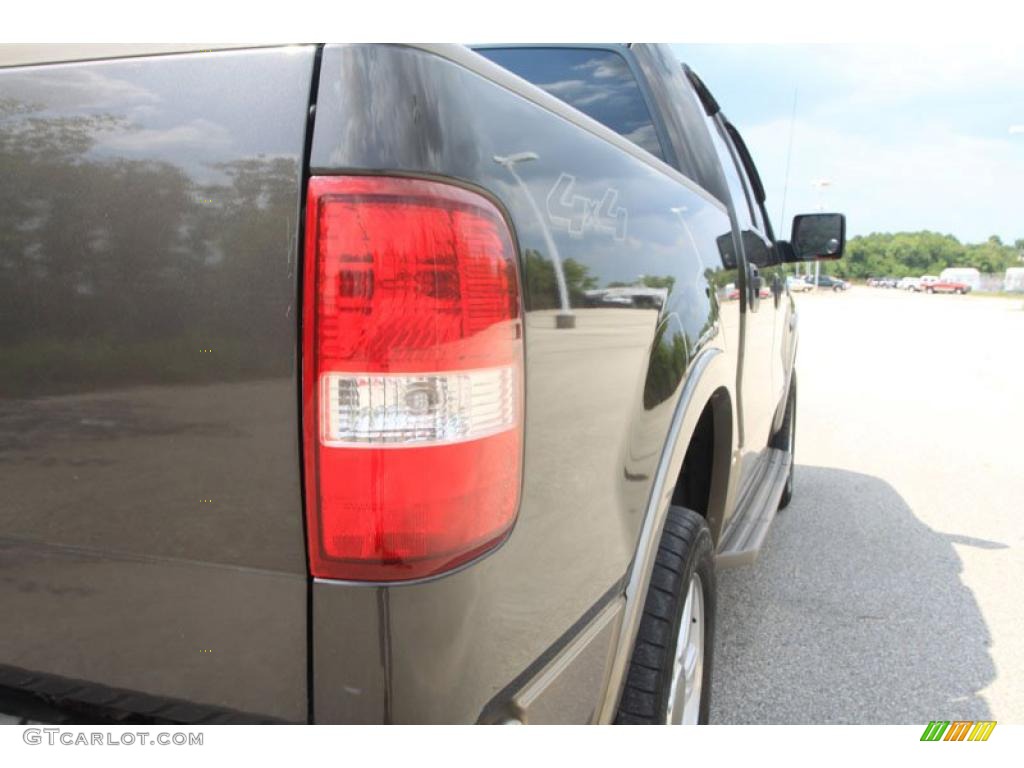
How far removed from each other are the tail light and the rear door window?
69.8 inches

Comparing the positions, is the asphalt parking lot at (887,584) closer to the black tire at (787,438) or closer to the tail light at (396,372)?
the black tire at (787,438)

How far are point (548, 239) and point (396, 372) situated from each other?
1.22ft

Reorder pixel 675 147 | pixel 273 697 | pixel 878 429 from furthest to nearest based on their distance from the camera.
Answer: pixel 878 429, pixel 675 147, pixel 273 697

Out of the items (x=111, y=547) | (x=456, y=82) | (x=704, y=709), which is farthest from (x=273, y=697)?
(x=704, y=709)

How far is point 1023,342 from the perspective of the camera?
56.1 ft

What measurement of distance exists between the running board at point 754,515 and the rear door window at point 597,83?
4.46 ft

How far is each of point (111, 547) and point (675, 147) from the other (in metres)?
2.18

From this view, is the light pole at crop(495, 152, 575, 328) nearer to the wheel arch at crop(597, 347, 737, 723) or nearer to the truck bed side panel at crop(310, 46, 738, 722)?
the truck bed side panel at crop(310, 46, 738, 722)

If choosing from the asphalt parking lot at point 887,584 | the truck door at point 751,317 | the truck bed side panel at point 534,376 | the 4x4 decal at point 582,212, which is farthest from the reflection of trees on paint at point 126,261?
the asphalt parking lot at point 887,584

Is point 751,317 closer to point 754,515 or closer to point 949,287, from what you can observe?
point 754,515

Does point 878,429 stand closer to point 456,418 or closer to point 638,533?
point 638,533

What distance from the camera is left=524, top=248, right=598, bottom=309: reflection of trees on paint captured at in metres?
1.21

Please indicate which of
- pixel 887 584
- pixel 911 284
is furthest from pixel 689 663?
pixel 911 284
